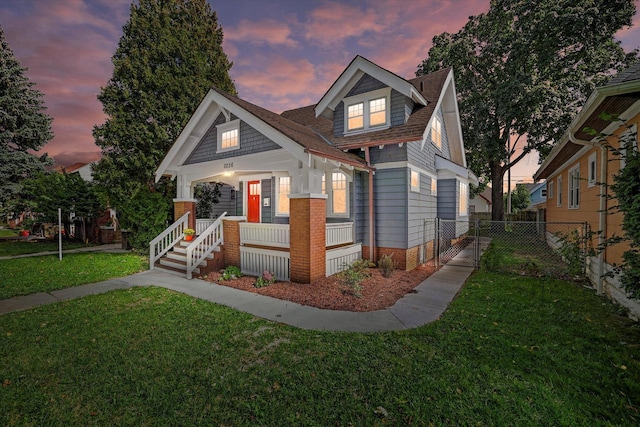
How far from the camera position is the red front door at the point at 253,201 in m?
12.5

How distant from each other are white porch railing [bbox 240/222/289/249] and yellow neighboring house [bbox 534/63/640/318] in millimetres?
6651

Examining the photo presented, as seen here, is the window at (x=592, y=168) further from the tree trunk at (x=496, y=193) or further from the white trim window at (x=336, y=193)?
the tree trunk at (x=496, y=193)

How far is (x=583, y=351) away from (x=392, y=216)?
5.82 meters

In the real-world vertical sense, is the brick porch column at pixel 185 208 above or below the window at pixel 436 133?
Answer: below

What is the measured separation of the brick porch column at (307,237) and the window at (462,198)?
9650 millimetres

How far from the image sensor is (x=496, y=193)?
22.9 metres

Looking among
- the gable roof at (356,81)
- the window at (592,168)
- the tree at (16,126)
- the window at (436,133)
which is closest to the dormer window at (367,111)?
the gable roof at (356,81)

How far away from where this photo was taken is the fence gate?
33.7ft

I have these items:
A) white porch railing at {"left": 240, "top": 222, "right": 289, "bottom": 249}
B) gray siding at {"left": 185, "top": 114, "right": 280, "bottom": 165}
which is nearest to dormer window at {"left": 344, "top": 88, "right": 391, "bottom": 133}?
gray siding at {"left": 185, "top": 114, "right": 280, "bottom": 165}

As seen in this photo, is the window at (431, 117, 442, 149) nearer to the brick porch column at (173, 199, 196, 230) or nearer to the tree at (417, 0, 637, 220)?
the tree at (417, 0, 637, 220)

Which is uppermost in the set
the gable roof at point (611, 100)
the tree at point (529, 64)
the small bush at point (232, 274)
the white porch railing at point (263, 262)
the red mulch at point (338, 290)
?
the tree at point (529, 64)

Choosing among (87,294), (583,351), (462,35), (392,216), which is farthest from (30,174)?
(462,35)

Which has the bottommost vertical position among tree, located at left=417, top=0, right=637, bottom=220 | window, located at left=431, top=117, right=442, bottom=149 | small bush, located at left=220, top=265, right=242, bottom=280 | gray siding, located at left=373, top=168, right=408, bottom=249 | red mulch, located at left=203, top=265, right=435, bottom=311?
red mulch, located at left=203, top=265, right=435, bottom=311

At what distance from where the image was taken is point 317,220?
24.6 feet
